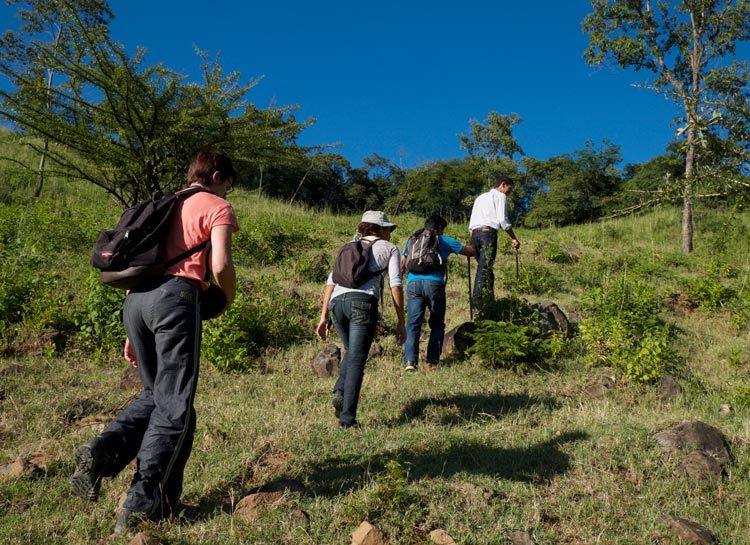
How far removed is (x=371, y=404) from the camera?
5195mm

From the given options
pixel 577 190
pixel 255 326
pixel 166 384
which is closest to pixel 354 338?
pixel 166 384

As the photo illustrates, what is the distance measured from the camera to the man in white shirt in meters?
7.65

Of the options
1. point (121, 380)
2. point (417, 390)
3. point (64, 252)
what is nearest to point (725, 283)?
point (417, 390)

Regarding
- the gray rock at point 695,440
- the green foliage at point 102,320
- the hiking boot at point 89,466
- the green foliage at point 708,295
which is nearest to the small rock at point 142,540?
the hiking boot at point 89,466

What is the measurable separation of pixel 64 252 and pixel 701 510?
10.3 m

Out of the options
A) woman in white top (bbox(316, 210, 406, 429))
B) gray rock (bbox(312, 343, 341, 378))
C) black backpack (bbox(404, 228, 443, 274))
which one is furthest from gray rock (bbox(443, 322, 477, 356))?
woman in white top (bbox(316, 210, 406, 429))

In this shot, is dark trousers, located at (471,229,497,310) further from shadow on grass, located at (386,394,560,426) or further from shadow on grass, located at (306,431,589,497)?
shadow on grass, located at (306,431,589,497)

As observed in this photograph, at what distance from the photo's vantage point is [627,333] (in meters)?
6.48

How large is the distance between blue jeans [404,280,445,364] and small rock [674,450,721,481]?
9.95ft

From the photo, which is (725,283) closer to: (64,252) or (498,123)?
(64,252)

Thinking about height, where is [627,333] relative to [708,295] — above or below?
below

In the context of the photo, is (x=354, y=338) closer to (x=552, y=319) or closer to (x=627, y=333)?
(x=627, y=333)

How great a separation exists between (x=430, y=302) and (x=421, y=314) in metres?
0.18

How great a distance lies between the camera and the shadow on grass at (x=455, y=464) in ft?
11.4
